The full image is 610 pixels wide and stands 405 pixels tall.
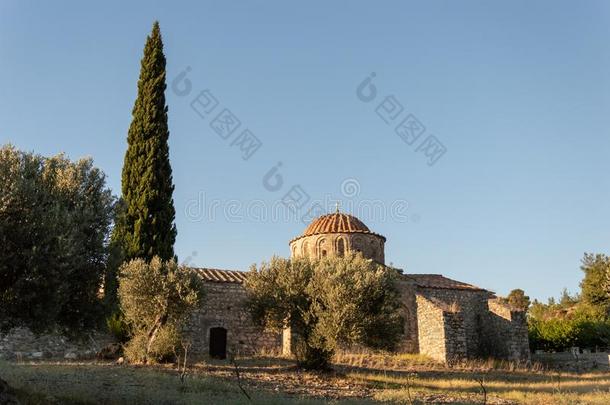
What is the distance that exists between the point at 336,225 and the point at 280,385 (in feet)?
55.5

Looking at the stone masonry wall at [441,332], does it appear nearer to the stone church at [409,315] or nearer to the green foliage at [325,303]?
the stone church at [409,315]

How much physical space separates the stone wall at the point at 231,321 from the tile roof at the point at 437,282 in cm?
910

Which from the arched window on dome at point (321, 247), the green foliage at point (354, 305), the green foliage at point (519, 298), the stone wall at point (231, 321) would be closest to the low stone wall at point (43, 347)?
the stone wall at point (231, 321)

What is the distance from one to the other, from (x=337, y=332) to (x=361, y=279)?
2.14 meters

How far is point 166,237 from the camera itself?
72.4ft

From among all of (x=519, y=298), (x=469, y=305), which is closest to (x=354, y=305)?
(x=469, y=305)

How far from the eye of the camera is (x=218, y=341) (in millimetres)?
25688

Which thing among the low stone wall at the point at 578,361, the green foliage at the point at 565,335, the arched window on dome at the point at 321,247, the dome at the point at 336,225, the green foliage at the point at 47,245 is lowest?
the low stone wall at the point at 578,361

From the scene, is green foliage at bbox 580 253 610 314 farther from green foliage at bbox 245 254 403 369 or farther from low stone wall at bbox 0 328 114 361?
low stone wall at bbox 0 328 114 361

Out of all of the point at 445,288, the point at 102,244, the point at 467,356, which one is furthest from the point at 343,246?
the point at 102,244

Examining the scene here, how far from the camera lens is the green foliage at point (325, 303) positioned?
18484mm

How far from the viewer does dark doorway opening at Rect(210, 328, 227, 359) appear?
2553 cm

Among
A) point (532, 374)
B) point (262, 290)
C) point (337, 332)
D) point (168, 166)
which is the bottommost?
point (532, 374)

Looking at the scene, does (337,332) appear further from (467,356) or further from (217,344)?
(467,356)
